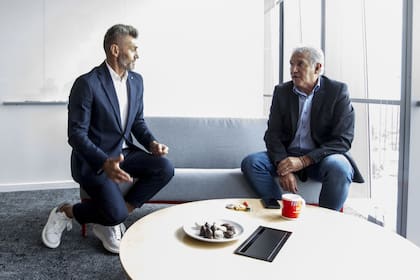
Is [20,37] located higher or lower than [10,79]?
higher

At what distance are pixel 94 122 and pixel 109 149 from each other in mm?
169

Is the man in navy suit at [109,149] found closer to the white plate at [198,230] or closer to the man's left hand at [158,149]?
the man's left hand at [158,149]

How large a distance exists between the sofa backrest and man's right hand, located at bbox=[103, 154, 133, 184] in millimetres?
981

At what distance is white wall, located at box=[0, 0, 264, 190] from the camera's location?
340 centimetres

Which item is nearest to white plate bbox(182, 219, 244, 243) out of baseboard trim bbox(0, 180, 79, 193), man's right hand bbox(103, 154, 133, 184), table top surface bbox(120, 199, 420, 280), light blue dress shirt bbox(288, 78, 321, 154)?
table top surface bbox(120, 199, 420, 280)

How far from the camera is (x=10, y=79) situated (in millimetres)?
3375

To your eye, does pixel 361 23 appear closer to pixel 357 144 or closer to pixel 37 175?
pixel 357 144

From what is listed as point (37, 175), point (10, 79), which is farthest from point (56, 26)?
point (37, 175)

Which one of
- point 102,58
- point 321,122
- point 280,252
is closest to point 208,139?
point 321,122

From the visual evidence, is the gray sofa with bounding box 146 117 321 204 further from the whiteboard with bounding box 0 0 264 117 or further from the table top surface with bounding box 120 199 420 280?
the table top surface with bounding box 120 199 420 280

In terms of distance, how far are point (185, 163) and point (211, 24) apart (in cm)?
180

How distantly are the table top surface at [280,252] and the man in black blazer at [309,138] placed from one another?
0.64m

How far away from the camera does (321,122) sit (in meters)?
2.22

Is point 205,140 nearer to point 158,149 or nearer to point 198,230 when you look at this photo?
point 158,149
